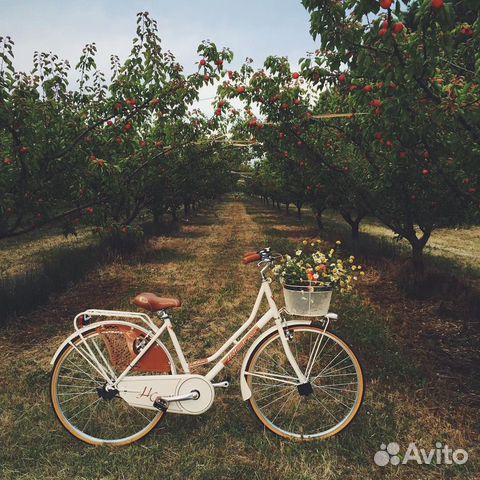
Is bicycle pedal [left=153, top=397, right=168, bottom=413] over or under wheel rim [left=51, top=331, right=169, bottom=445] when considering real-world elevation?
over

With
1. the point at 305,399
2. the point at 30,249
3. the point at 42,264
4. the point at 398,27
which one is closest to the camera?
the point at 398,27

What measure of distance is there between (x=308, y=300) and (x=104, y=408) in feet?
7.56

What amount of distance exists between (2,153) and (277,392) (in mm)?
5388

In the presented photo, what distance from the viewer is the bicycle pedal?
10.2 feet

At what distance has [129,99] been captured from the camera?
606cm

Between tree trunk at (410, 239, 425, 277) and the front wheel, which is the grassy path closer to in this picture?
the front wheel

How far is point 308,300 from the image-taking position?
3098mm

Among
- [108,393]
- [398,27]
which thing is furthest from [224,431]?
[398,27]

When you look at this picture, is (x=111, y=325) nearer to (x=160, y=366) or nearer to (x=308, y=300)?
(x=160, y=366)

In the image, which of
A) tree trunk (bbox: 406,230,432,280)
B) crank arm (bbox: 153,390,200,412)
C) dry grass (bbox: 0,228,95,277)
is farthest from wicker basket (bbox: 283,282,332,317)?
dry grass (bbox: 0,228,95,277)

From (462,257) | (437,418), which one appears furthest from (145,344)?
(462,257)

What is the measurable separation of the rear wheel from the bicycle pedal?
0.14 meters

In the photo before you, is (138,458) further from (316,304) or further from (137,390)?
(316,304)

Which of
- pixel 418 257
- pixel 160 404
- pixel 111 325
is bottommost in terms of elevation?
pixel 418 257
